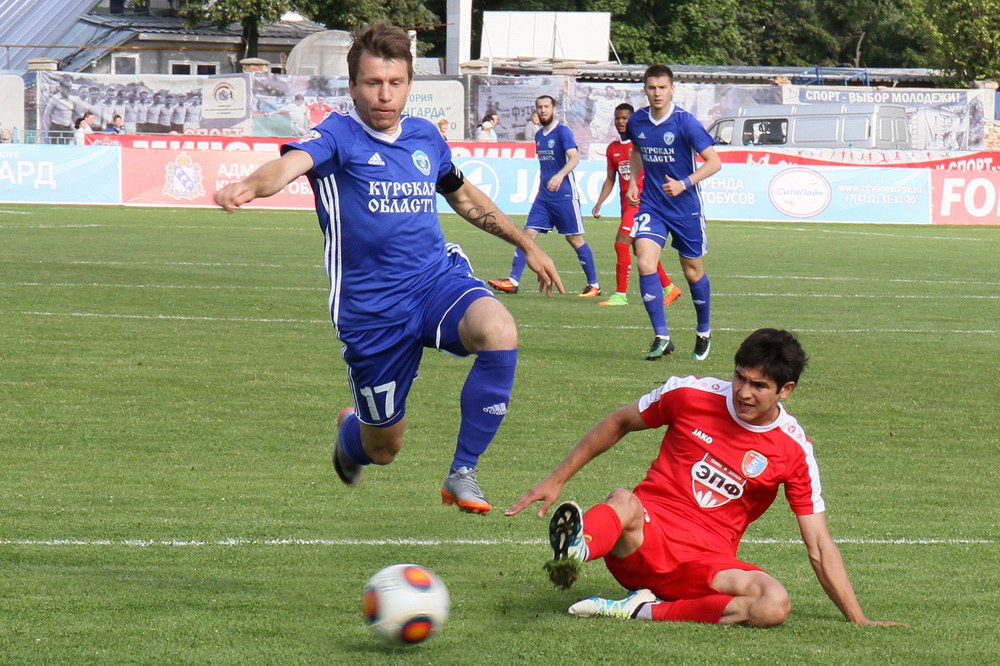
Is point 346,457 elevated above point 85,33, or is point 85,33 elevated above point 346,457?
point 85,33

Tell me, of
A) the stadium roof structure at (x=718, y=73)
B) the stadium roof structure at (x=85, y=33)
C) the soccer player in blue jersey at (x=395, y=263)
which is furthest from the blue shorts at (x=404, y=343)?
the stadium roof structure at (x=85, y=33)

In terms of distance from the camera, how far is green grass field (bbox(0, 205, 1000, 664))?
16.2 ft

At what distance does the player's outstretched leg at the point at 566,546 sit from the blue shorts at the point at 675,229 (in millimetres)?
7495

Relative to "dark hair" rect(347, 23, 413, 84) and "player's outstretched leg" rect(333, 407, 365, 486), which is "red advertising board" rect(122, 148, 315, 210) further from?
"dark hair" rect(347, 23, 413, 84)

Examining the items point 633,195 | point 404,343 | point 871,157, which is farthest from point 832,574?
point 871,157

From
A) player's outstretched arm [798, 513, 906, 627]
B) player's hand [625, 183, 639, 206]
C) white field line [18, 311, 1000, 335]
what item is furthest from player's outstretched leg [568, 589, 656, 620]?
player's hand [625, 183, 639, 206]

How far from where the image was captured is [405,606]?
4.66 metres

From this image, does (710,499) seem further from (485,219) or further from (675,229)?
(675,229)

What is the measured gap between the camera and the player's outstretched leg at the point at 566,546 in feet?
15.7

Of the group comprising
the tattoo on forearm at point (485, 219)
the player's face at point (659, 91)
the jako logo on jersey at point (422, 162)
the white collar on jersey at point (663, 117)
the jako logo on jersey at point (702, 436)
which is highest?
the player's face at point (659, 91)

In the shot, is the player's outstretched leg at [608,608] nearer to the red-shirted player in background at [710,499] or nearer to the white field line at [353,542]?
the red-shirted player in background at [710,499]

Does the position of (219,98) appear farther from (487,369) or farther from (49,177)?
(487,369)

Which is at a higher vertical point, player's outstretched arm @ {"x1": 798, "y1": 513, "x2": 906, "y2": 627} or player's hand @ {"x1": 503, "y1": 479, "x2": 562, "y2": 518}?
player's hand @ {"x1": 503, "y1": 479, "x2": 562, "y2": 518}

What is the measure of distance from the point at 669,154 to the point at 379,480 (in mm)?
5625
